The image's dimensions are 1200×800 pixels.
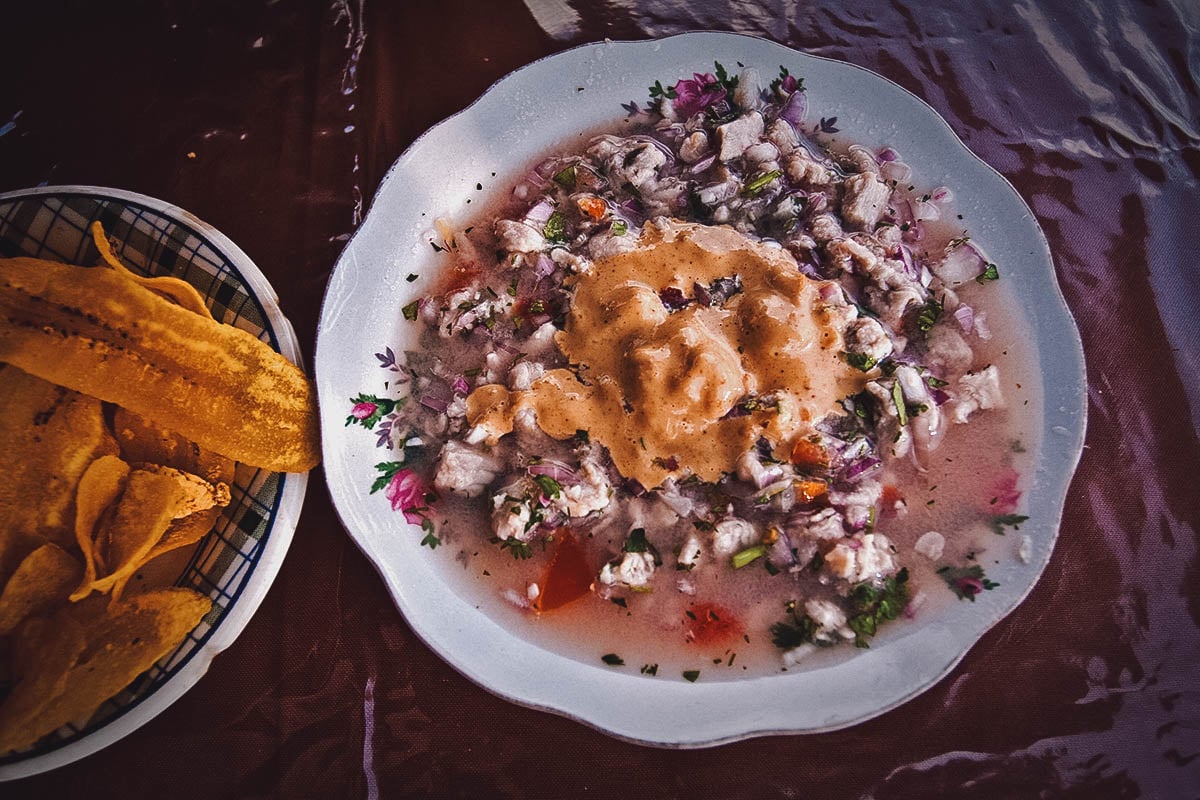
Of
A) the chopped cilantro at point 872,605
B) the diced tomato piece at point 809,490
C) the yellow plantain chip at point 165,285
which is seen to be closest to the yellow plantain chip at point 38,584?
the yellow plantain chip at point 165,285

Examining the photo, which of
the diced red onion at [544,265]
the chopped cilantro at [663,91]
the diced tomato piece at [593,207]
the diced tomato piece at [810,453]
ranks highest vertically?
the chopped cilantro at [663,91]

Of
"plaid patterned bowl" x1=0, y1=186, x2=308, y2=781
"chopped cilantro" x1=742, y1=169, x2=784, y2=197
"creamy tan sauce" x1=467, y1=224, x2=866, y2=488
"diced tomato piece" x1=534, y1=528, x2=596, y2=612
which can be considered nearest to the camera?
"plaid patterned bowl" x1=0, y1=186, x2=308, y2=781

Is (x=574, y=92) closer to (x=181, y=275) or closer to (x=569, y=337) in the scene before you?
(x=569, y=337)

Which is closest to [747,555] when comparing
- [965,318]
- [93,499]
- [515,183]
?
[965,318]

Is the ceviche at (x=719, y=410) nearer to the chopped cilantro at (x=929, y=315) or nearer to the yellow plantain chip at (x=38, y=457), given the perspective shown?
the chopped cilantro at (x=929, y=315)

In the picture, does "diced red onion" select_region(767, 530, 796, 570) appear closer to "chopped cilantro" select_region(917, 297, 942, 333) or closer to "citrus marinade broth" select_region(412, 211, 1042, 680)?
"citrus marinade broth" select_region(412, 211, 1042, 680)

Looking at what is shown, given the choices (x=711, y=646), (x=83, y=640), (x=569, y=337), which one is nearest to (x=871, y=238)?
(x=569, y=337)

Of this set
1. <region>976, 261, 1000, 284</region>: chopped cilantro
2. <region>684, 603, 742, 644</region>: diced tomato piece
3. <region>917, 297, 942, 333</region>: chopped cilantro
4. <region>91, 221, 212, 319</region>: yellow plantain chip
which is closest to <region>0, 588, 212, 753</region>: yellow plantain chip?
<region>91, 221, 212, 319</region>: yellow plantain chip
